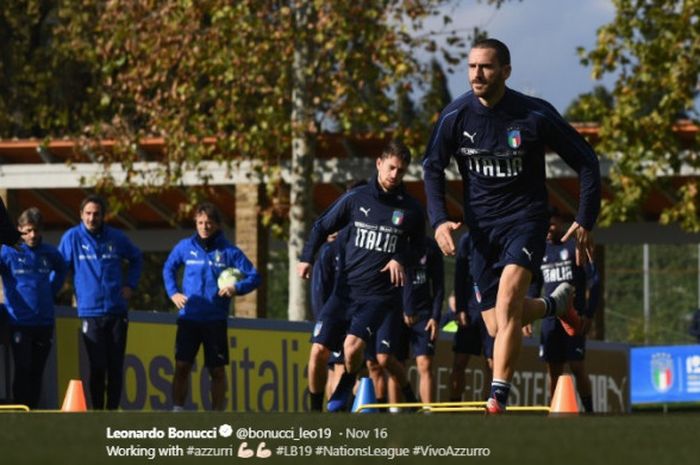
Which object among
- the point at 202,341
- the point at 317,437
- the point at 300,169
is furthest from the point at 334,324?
the point at 300,169

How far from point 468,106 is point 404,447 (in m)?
3.70

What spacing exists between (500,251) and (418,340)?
715cm

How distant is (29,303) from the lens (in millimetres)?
15828

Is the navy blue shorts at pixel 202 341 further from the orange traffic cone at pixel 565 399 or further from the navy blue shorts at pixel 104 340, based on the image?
the orange traffic cone at pixel 565 399

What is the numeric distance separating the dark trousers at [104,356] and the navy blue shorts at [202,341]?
0.57 metres

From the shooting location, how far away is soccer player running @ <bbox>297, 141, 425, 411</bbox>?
13.6m

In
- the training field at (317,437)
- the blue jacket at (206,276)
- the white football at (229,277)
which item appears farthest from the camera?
the blue jacket at (206,276)

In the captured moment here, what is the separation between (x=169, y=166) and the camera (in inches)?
1115

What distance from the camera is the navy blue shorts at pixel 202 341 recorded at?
16.6 metres

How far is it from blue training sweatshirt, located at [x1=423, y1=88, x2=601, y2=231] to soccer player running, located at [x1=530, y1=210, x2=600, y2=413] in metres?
5.66

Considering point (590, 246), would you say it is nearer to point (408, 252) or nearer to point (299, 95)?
point (408, 252)

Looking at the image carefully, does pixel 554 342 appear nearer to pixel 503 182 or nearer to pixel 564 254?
pixel 564 254

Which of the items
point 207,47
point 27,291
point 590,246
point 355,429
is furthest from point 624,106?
point 355,429

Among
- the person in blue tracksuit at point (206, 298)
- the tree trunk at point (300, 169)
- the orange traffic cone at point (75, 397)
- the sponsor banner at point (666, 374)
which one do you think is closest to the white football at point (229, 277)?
the person in blue tracksuit at point (206, 298)
